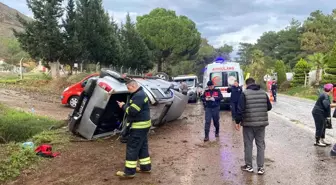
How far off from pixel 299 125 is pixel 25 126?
30.3ft

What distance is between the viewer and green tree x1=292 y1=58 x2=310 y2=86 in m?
43.2

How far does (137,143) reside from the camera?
19.1 ft

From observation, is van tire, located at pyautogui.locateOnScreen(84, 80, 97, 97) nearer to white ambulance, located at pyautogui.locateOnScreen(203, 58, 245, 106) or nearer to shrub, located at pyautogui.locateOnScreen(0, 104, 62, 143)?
shrub, located at pyautogui.locateOnScreen(0, 104, 62, 143)

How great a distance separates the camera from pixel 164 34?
5100cm

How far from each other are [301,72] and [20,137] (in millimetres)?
40200

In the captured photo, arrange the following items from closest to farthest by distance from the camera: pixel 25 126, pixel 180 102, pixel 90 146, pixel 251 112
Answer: pixel 251 112 < pixel 90 146 < pixel 25 126 < pixel 180 102

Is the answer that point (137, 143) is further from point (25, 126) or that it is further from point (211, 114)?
point (25, 126)

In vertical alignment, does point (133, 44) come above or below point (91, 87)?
above

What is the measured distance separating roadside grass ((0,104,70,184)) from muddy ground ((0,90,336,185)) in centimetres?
26

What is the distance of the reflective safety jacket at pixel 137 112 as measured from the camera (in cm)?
579

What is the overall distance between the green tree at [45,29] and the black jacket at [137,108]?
19116 millimetres

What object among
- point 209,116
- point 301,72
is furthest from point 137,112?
point 301,72

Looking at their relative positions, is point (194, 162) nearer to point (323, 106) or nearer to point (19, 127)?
point (323, 106)

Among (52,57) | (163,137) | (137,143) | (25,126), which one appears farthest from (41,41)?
(137,143)
